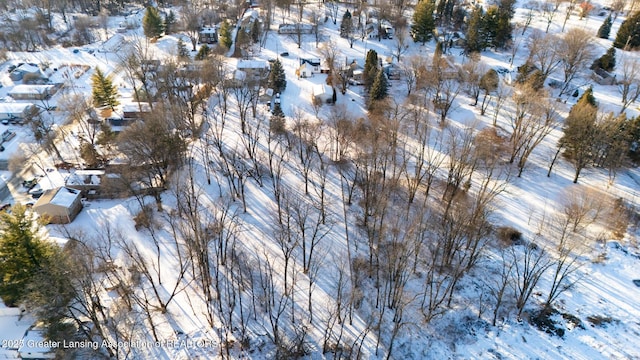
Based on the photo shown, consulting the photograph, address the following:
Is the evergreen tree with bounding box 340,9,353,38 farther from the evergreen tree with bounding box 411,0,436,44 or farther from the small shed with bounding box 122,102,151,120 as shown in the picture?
the small shed with bounding box 122,102,151,120

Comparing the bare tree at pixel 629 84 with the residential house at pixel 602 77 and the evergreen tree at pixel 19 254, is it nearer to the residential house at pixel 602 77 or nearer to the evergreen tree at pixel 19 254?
the residential house at pixel 602 77

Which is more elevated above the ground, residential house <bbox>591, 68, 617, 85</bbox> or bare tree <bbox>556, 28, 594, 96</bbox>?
bare tree <bbox>556, 28, 594, 96</bbox>

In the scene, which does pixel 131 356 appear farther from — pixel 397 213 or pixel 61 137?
pixel 61 137

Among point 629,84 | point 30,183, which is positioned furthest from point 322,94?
point 629,84

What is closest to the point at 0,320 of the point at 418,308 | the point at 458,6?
the point at 418,308

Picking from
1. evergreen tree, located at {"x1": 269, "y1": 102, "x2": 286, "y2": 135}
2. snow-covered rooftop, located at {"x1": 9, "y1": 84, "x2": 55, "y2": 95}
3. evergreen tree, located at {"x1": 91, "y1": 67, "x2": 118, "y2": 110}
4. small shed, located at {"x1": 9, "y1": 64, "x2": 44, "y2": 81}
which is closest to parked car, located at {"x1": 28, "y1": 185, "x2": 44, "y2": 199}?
evergreen tree, located at {"x1": 91, "y1": 67, "x2": 118, "y2": 110}

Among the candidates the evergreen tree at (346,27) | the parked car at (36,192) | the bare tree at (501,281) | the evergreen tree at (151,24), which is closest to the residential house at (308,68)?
the evergreen tree at (346,27)

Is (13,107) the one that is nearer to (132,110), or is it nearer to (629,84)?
(132,110)
